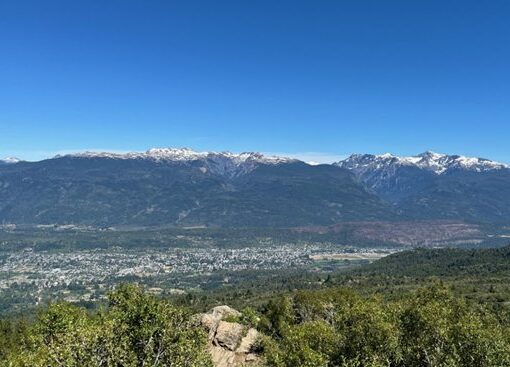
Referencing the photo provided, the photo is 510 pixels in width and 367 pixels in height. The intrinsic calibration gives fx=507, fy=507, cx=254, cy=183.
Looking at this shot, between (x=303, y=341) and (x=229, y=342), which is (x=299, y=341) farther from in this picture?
(x=229, y=342)

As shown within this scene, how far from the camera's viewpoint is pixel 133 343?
199 feet

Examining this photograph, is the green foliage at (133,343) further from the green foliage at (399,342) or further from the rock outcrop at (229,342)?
the rock outcrop at (229,342)

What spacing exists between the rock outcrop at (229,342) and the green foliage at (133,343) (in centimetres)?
2300

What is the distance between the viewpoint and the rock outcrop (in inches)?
3612

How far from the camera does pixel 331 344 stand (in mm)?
70875

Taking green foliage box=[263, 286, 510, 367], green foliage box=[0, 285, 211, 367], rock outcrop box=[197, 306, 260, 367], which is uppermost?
green foliage box=[0, 285, 211, 367]

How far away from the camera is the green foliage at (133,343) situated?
153ft

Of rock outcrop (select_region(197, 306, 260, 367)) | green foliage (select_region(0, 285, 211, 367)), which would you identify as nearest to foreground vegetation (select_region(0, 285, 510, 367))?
green foliage (select_region(0, 285, 211, 367))

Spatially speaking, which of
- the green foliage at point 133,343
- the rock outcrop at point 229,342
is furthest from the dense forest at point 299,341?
the rock outcrop at point 229,342

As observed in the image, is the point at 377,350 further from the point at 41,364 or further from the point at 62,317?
the point at 62,317

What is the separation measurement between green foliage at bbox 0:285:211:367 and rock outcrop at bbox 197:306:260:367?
23.0 metres

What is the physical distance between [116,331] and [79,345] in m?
10.3

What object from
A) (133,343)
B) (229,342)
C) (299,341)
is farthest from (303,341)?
(229,342)

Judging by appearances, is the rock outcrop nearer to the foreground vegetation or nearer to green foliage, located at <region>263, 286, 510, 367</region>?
the foreground vegetation
